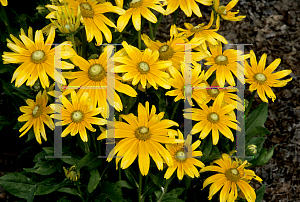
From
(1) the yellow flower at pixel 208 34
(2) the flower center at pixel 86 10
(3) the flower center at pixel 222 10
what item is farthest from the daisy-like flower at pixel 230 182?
(2) the flower center at pixel 86 10

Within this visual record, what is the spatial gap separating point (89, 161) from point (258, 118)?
1.13m

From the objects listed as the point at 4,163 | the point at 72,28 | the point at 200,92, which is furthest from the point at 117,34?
the point at 4,163

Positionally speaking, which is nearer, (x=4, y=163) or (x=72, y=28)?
(x=72, y=28)

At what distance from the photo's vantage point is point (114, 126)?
1.26 meters

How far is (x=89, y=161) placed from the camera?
142cm

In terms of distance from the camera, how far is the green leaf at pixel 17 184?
1607 millimetres

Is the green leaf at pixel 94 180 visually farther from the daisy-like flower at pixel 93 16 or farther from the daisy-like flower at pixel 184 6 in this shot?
the daisy-like flower at pixel 184 6

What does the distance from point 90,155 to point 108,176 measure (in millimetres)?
343

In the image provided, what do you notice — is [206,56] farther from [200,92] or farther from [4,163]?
[4,163]

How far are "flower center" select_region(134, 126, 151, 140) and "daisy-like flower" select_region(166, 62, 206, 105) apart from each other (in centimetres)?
18

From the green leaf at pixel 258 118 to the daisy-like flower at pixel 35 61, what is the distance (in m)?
1.27

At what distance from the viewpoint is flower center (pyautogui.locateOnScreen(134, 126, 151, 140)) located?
1240mm

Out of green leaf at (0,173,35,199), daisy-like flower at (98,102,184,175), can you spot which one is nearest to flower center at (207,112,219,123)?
daisy-like flower at (98,102,184,175)

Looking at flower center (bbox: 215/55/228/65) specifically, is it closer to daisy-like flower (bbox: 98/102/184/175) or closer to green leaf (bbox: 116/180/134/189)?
daisy-like flower (bbox: 98/102/184/175)
